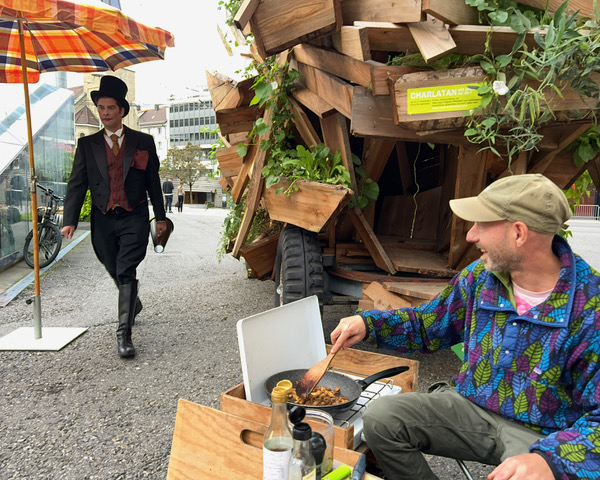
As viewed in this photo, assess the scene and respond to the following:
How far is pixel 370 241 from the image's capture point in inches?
180

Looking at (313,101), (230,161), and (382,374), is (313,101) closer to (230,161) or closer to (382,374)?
(230,161)

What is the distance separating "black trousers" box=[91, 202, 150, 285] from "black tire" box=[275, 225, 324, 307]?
4.28ft

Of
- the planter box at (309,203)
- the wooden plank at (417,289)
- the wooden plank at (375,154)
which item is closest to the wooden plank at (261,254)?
the planter box at (309,203)

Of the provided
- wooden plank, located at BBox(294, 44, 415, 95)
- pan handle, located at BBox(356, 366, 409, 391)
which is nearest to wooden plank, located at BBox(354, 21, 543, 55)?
wooden plank, located at BBox(294, 44, 415, 95)

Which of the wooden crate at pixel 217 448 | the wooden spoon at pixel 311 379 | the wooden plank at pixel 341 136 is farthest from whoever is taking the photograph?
the wooden plank at pixel 341 136

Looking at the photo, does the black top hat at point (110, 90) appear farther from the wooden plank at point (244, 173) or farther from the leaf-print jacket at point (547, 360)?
the leaf-print jacket at point (547, 360)

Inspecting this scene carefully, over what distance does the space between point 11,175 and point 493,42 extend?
26.0 feet

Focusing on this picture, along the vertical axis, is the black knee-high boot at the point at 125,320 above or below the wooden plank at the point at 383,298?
below

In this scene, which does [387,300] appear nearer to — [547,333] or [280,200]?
[280,200]

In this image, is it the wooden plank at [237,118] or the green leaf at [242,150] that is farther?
the green leaf at [242,150]

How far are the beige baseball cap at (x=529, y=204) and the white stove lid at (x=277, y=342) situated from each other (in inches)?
34.6

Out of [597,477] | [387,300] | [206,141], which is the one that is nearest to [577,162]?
[387,300]

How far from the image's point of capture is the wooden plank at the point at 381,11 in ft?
9.80

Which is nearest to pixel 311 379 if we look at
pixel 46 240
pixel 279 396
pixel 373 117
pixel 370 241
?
pixel 279 396
